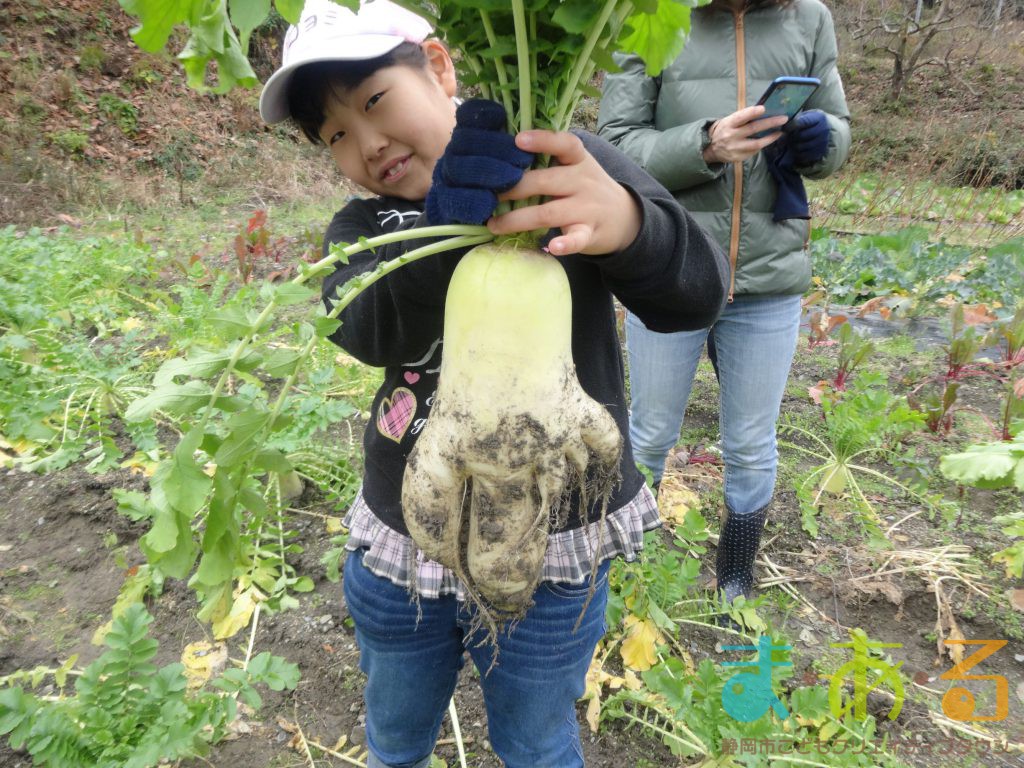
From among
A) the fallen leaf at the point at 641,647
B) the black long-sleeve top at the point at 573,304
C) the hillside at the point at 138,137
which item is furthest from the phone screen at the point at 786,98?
the hillside at the point at 138,137

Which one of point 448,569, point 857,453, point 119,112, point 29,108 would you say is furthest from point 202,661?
point 119,112

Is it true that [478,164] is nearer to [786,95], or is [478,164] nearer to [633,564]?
[786,95]

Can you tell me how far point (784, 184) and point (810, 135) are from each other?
158 mm

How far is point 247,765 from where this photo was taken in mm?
1806

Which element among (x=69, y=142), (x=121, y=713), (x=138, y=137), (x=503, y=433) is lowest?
(x=138, y=137)

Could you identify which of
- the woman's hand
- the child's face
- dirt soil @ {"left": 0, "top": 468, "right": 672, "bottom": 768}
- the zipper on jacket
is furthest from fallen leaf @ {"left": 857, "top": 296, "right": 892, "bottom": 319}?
the child's face

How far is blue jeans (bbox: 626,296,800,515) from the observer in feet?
6.33

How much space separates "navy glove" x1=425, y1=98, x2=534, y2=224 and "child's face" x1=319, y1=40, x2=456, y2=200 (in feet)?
0.64

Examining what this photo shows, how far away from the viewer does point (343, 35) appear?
3.62 feet

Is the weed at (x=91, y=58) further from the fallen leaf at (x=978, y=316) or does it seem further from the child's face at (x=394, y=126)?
the fallen leaf at (x=978, y=316)

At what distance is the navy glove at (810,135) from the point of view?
1781 millimetres

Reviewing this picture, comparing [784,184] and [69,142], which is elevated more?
[784,184]

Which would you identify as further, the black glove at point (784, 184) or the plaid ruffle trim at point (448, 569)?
the black glove at point (784, 184)

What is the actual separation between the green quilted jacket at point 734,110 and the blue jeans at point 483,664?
116 centimetres
